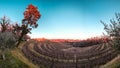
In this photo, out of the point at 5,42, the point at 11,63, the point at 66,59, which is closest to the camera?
the point at 11,63

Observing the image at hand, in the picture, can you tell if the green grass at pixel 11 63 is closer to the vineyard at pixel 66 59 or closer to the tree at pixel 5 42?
the tree at pixel 5 42

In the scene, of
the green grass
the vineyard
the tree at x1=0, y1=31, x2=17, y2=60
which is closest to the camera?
the green grass

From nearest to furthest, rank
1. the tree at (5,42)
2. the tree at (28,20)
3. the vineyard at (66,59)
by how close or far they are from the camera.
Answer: the tree at (5,42)
the vineyard at (66,59)
the tree at (28,20)

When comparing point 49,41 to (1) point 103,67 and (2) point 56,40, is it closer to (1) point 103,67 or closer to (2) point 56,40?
(2) point 56,40

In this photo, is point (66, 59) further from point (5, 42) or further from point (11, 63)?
point (5, 42)

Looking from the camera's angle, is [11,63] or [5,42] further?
[5,42]

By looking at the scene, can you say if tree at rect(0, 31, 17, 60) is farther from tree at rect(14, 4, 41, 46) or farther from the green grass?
tree at rect(14, 4, 41, 46)

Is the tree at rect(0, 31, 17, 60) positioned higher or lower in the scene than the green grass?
higher

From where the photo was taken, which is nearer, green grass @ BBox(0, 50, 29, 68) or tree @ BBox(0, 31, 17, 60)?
green grass @ BBox(0, 50, 29, 68)

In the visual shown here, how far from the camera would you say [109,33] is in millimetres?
40250

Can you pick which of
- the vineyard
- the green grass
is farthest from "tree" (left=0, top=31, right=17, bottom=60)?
the vineyard

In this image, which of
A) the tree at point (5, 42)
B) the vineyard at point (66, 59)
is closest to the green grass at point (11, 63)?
the tree at point (5, 42)

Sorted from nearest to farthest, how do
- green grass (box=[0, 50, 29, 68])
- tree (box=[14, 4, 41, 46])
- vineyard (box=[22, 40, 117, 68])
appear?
green grass (box=[0, 50, 29, 68]) < vineyard (box=[22, 40, 117, 68]) < tree (box=[14, 4, 41, 46])

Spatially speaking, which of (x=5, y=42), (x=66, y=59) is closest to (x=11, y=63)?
(x=5, y=42)
